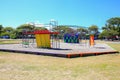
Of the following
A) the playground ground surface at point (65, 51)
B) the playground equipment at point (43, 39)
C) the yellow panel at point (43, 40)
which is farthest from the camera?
the yellow panel at point (43, 40)

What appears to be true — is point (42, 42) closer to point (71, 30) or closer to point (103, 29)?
point (71, 30)

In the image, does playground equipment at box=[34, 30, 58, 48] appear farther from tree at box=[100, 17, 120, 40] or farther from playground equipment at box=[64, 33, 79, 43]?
tree at box=[100, 17, 120, 40]

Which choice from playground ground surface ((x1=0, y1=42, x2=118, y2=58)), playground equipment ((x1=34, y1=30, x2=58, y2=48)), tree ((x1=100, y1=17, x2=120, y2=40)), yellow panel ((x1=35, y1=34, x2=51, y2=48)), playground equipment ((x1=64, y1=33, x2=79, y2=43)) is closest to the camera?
playground ground surface ((x1=0, y1=42, x2=118, y2=58))

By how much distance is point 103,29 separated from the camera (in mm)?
65812

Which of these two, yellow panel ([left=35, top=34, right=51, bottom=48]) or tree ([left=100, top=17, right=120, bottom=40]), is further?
tree ([left=100, top=17, right=120, bottom=40])

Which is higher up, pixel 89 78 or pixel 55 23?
pixel 55 23

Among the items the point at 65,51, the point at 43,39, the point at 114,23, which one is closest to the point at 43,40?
the point at 43,39

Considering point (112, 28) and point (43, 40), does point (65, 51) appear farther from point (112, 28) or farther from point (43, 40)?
point (112, 28)

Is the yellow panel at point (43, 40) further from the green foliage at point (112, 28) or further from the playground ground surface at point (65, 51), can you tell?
→ the green foliage at point (112, 28)

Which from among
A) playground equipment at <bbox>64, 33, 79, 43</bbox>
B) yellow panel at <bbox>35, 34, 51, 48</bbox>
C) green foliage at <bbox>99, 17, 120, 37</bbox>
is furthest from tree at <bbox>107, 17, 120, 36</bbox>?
yellow panel at <bbox>35, 34, 51, 48</bbox>

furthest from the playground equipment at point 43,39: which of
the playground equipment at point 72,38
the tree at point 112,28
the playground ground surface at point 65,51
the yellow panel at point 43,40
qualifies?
the tree at point 112,28

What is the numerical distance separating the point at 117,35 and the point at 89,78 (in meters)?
55.9

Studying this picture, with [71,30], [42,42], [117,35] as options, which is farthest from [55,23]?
[117,35]

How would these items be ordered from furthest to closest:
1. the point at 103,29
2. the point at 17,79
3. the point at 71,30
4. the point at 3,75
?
the point at 103,29 < the point at 71,30 < the point at 3,75 < the point at 17,79
